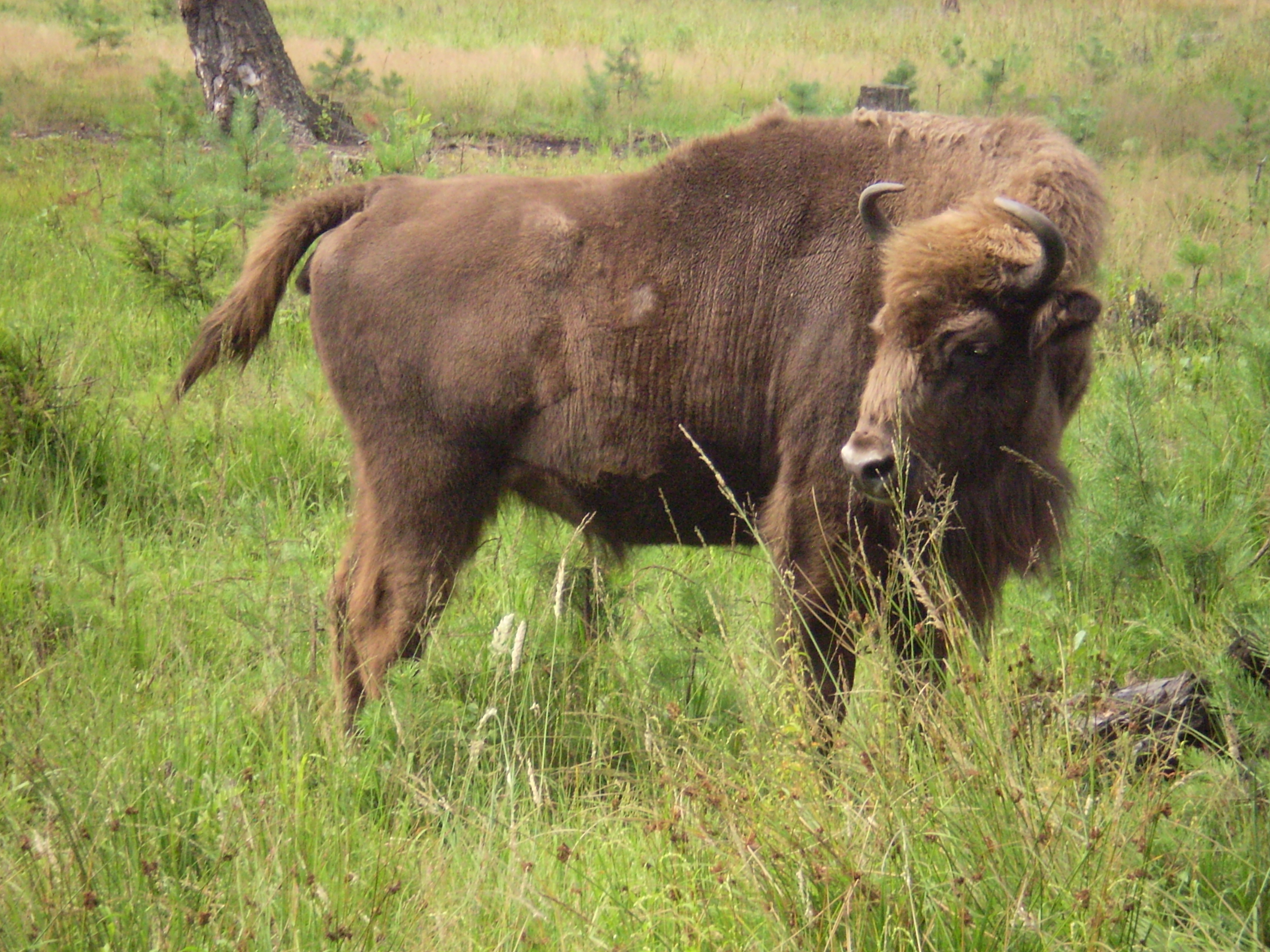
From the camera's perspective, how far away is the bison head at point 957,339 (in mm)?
3047

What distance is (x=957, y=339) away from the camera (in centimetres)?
313

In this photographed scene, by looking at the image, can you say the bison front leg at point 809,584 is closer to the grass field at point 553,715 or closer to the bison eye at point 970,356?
the grass field at point 553,715

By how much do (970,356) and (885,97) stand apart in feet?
18.0

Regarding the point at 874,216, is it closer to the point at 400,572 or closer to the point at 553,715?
the point at 553,715

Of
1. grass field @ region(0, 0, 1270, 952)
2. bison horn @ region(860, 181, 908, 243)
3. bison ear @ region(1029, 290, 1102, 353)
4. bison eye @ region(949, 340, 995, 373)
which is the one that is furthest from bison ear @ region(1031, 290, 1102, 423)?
bison horn @ region(860, 181, 908, 243)

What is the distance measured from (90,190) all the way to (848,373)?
8488 mm

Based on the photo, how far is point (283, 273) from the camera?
3.97 m

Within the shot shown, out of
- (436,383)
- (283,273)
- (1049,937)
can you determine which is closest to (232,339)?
(283,273)

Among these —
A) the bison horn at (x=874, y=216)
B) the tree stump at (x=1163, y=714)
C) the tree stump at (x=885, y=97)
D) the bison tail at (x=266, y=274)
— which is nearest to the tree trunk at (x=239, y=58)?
the tree stump at (x=885, y=97)

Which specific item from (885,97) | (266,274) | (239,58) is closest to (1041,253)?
(266,274)

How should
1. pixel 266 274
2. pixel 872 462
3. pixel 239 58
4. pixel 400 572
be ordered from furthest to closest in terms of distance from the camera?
pixel 239 58, pixel 266 274, pixel 400 572, pixel 872 462

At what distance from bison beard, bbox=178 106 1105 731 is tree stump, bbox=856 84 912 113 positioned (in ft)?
15.0

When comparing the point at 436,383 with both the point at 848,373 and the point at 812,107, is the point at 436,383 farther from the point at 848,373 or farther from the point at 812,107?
the point at 812,107

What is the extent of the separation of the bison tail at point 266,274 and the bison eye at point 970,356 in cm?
213
